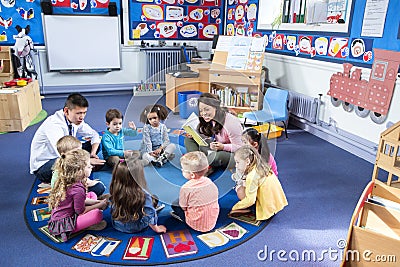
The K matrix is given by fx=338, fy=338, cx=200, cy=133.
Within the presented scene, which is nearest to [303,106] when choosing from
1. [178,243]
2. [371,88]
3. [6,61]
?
[371,88]

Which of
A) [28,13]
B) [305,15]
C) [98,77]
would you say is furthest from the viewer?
[98,77]

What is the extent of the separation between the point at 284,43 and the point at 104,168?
290 centimetres

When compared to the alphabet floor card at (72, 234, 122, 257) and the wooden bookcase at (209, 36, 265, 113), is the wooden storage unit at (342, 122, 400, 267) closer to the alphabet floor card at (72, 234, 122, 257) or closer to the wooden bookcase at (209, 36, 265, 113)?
the alphabet floor card at (72, 234, 122, 257)

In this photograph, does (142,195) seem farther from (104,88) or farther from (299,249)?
(104,88)

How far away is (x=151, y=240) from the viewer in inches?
78.9

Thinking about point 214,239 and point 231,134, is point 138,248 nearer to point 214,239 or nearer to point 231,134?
point 214,239

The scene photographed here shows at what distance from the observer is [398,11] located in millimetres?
2869

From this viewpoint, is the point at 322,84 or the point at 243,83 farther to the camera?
the point at 243,83

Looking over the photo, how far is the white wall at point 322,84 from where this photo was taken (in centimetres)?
322

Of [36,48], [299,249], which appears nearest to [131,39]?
[36,48]

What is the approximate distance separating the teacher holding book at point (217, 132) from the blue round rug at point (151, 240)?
1.68ft

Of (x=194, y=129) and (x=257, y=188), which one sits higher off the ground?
(x=194, y=129)

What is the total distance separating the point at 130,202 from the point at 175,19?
4.80m

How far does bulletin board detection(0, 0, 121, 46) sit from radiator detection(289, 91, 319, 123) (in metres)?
3.60
